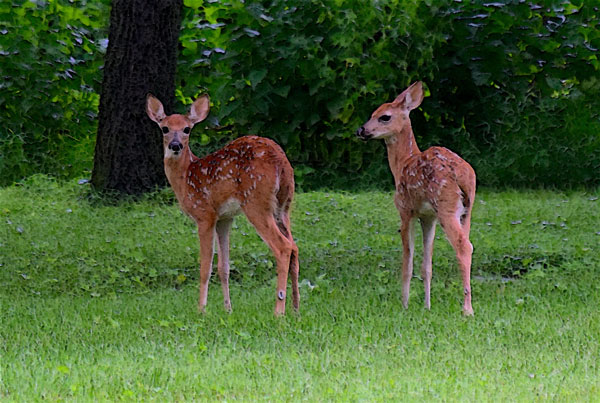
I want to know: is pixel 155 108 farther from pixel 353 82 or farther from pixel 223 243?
pixel 353 82

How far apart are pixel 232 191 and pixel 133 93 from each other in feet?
13.7

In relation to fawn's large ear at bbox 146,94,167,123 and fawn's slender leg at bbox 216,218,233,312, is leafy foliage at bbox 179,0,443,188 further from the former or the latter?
fawn's slender leg at bbox 216,218,233,312

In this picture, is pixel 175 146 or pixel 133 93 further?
pixel 133 93

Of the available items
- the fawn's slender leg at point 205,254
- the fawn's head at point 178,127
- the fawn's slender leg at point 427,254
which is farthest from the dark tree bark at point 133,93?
the fawn's slender leg at point 427,254

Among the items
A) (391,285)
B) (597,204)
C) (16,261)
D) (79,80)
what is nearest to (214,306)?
(391,285)

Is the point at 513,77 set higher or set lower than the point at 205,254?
lower

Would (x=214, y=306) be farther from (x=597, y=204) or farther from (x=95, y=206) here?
(x=597, y=204)

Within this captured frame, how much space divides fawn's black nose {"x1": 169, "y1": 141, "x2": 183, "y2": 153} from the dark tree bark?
365 centimetres

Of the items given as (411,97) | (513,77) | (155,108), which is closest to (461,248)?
(411,97)

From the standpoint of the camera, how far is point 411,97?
7.92 metres

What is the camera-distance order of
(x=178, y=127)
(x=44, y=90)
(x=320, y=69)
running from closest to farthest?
(x=178, y=127)
(x=320, y=69)
(x=44, y=90)

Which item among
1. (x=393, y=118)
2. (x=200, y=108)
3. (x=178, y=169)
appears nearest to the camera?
(x=178, y=169)

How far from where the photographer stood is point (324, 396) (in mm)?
4945

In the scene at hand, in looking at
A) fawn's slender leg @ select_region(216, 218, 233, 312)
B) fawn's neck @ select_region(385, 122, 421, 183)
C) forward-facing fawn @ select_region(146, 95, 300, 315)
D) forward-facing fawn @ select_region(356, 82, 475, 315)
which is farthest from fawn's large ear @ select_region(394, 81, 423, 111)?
fawn's slender leg @ select_region(216, 218, 233, 312)
